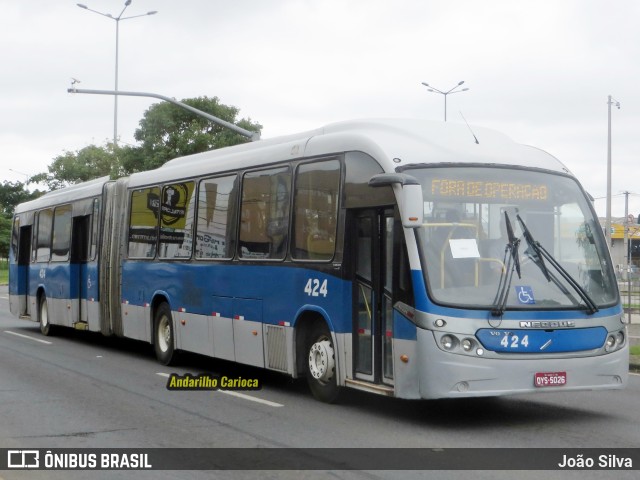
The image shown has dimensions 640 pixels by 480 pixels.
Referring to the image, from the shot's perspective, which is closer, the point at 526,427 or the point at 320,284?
the point at 526,427

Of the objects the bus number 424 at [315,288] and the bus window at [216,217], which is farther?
the bus window at [216,217]

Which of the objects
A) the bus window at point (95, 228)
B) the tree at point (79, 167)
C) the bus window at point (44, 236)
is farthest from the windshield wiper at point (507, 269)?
the tree at point (79, 167)

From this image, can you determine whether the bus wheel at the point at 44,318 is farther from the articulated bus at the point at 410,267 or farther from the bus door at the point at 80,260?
the articulated bus at the point at 410,267

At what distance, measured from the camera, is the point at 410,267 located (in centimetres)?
1045

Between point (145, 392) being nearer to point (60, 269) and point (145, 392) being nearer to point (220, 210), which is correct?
point (220, 210)

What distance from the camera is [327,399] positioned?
12070 mm

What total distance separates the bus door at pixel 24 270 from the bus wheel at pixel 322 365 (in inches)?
564

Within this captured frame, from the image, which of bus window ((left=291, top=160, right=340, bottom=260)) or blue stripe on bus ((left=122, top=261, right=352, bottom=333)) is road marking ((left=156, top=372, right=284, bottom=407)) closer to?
blue stripe on bus ((left=122, top=261, right=352, bottom=333))

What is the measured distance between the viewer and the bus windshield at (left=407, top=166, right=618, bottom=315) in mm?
10375

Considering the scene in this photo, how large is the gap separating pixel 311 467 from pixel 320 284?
3789mm

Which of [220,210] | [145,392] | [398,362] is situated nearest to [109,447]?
[398,362]

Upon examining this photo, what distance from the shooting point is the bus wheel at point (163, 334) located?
54.4 feet

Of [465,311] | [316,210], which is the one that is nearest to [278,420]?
[465,311]

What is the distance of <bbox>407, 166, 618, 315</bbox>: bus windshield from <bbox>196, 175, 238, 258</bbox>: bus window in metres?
4.34
